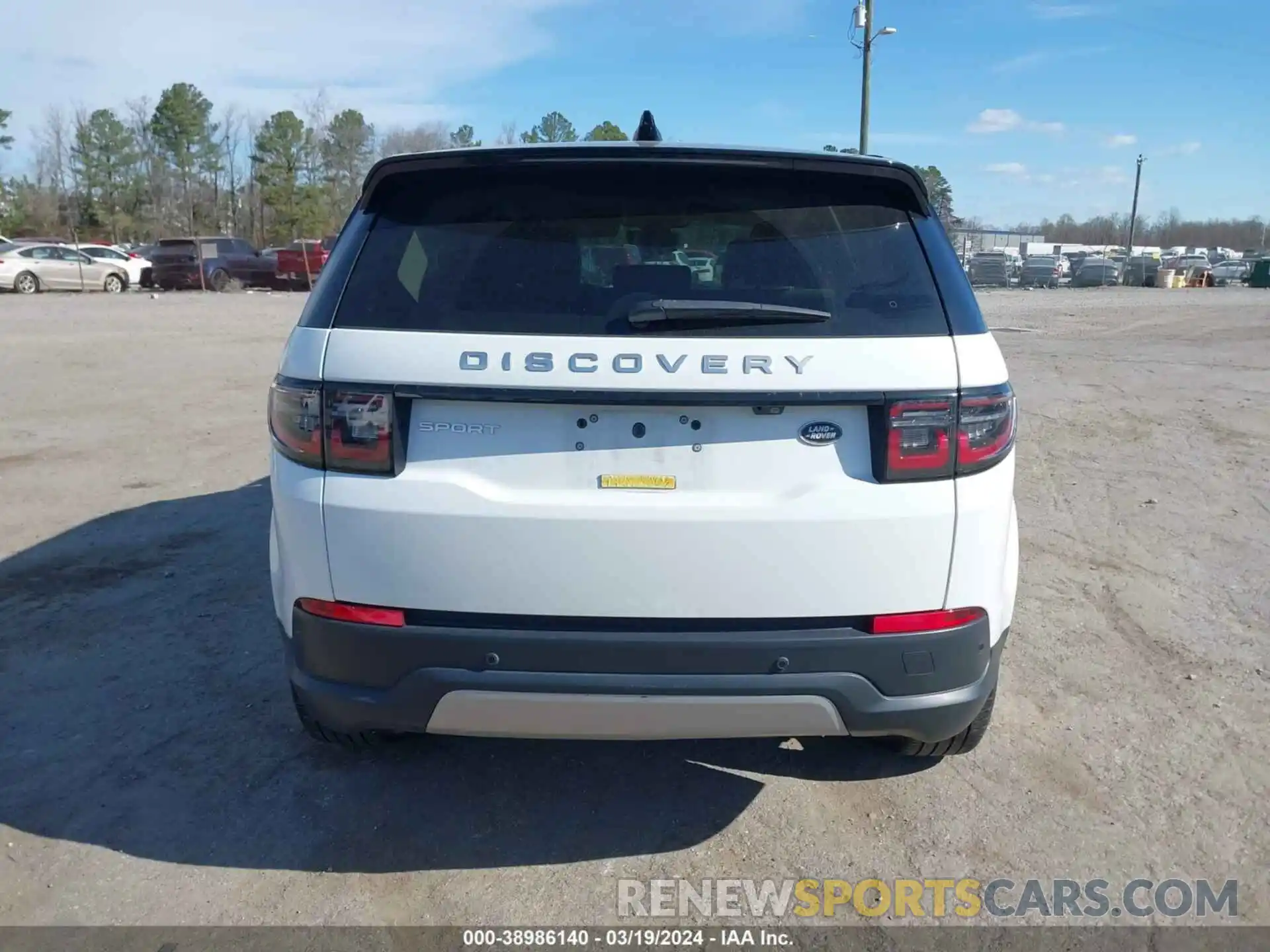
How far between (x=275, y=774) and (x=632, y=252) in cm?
217

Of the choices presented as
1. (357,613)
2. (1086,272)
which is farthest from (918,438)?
(1086,272)

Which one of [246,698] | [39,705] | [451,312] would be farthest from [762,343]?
[39,705]

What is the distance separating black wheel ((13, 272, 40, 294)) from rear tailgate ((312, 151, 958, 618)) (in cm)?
3527

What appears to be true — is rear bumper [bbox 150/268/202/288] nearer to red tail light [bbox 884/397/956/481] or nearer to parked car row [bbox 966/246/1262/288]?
parked car row [bbox 966/246/1262/288]

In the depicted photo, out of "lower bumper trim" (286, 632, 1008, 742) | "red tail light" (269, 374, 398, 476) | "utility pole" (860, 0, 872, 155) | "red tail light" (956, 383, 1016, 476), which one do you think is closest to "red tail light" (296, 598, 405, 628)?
"lower bumper trim" (286, 632, 1008, 742)

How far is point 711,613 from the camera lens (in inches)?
96.1

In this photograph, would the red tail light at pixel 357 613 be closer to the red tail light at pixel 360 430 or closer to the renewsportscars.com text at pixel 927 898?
the red tail light at pixel 360 430

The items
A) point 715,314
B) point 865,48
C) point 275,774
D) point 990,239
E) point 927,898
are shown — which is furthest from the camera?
point 990,239

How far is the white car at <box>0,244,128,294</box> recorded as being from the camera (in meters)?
31.4

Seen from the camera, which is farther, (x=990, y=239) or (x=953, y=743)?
(x=990, y=239)

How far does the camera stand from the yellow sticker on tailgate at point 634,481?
242 cm

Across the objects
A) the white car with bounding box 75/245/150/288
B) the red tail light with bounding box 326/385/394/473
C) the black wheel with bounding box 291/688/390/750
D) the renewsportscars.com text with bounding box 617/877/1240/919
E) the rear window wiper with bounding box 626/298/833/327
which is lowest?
the renewsportscars.com text with bounding box 617/877/1240/919

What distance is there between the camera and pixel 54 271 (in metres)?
32.5

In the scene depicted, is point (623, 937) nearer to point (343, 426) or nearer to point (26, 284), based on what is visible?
point (343, 426)
